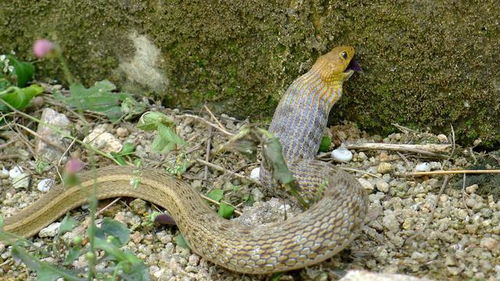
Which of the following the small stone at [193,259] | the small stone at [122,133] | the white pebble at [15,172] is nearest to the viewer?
the small stone at [193,259]

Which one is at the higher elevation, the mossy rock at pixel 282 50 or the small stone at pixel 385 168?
the mossy rock at pixel 282 50

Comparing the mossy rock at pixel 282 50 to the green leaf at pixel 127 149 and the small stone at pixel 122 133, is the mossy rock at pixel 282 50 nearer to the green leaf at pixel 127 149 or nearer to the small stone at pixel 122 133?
the small stone at pixel 122 133

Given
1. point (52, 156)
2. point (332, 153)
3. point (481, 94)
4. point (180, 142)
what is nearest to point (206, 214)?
point (180, 142)

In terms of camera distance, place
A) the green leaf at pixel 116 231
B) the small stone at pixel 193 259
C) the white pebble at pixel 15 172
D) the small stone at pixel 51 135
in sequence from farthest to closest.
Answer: the small stone at pixel 51 135
the white pebble at pixel 15 172
the small stone at pixel 193 259
the green leaf at pixel 116 231

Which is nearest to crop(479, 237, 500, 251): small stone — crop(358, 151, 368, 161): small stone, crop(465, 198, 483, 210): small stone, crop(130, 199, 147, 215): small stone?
crop(465, 198, 483, 210): small stone

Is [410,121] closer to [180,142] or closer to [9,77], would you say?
[180,142]

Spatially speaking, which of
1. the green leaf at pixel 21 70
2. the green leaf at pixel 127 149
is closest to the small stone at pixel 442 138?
the green leaf at pixel 127 149

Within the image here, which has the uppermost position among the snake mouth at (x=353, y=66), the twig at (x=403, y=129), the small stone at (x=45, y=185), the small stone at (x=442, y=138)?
the snake mouth at (x=353, y=66)
